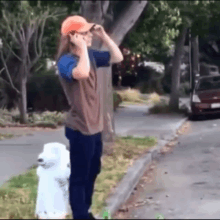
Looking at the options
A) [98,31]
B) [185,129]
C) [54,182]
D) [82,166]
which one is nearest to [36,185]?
[54,182]

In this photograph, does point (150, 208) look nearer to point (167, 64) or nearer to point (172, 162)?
point (172, 162)

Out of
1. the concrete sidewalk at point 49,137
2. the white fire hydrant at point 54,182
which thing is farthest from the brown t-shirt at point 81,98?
the concrete sidewalk at point 49,137

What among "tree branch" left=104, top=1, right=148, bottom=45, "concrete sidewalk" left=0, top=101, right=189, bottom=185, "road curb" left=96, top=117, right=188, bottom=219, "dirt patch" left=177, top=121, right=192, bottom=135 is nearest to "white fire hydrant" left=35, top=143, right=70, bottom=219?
"road curb" left=96, top=117, right=188, bottom=219

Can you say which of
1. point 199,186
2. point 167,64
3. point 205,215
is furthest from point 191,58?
point 205,215

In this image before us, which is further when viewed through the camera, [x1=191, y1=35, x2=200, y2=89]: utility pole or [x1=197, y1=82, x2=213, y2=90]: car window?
[x1=191, y1=35, x2=200, y2=89]: utility pole

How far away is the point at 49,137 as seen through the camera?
41.8 ft

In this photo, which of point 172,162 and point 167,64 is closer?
point 172,162

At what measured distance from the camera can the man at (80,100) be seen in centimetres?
480

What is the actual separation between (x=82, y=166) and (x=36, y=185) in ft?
7.46

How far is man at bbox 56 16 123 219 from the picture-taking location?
4.80m

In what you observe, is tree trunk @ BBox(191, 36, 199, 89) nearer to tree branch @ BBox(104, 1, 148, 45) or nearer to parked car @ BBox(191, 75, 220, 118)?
parked car @ BBox(191, 75, 220, 118)

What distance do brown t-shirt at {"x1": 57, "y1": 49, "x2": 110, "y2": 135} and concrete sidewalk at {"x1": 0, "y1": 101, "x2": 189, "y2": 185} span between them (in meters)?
2.83

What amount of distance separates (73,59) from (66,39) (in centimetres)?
22

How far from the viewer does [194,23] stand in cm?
1994
